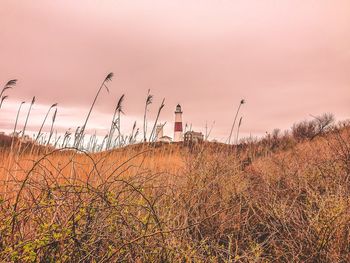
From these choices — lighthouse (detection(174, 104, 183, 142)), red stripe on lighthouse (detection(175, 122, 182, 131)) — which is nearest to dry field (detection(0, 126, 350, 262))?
lighthouse (detection(174, 104, 183, 142))

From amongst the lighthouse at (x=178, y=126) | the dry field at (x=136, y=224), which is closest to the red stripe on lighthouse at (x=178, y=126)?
the lighthouse at (x=178, y=126)

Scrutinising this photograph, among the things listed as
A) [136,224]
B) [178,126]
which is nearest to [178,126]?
[178,126]

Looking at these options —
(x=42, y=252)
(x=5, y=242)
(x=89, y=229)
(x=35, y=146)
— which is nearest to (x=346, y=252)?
(x=89, y=229)

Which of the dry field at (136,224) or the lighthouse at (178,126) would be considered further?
the lighthouse at (178,126)

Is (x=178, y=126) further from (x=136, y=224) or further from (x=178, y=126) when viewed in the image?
(x=136, y=224)

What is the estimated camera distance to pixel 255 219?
420 cm

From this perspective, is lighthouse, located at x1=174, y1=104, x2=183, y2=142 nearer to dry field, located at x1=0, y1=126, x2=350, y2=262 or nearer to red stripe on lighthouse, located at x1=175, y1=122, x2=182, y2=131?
red stripe on lighthouse, located at x1=175, y1=122, x2=182, y2=131

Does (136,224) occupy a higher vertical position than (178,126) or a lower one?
lower

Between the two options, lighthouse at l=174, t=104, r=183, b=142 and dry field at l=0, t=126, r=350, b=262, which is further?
lighthouse at l=174, t=104, r=183, b=142

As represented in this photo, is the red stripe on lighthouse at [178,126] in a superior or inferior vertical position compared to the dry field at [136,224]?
superior

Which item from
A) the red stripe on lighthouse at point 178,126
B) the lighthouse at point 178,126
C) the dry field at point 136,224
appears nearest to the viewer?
the dry field at point 136,224

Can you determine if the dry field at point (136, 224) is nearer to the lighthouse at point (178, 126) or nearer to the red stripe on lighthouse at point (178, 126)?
the lighthouse at point (178, 126)

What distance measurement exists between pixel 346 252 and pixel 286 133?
13.8 meters

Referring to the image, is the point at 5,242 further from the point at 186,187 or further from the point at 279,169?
the point at 279,169
